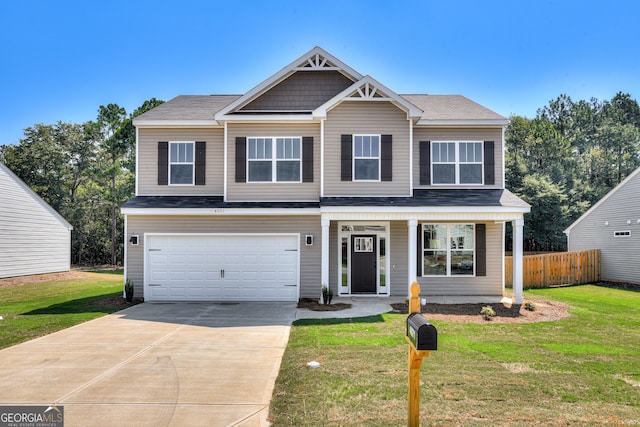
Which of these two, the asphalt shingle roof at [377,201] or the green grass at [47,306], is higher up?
the asphalt shingle roof at [377,201]

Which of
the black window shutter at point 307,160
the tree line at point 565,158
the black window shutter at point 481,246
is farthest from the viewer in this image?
the tree line at point 565,158

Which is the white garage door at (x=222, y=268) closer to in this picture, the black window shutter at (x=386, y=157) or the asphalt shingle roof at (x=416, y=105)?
the black window shutter at (x=386, y=157)

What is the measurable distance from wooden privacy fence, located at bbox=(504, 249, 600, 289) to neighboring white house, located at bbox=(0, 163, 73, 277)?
76.1 ft

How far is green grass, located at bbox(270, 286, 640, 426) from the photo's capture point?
461 cm

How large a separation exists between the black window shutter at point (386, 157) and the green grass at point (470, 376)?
5402 mm

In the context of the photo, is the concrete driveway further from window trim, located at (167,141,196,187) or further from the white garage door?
window trim, located at (167,141,196,187)

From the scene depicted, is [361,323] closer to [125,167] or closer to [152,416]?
[152,416]

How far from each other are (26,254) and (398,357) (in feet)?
69.1

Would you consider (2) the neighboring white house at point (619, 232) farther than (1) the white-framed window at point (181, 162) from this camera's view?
Yes

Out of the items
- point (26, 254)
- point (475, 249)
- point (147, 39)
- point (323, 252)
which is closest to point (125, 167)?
point (26, 254)

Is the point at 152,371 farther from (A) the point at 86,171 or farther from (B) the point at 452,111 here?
(A) the point at 86,171

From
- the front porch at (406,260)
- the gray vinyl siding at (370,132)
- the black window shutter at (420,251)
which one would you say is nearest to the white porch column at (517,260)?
the front porch at (406,260)

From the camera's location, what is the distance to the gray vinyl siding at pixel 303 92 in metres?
14.1

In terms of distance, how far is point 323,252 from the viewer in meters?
12.2
